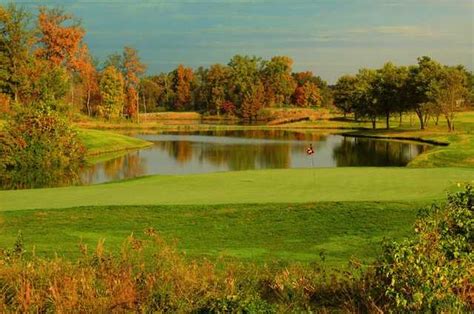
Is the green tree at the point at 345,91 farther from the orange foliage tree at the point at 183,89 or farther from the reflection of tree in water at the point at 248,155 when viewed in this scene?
the orange foliage tree at the point at 183,89

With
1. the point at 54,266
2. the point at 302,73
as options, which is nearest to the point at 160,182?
the point at 54,266

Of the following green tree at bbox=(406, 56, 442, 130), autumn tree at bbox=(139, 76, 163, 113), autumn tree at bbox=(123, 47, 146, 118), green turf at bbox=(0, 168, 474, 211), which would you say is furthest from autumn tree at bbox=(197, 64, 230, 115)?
green turf at bbox=(0, 168, 474, 211)

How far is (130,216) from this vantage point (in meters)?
14.8

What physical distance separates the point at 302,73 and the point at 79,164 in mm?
129641

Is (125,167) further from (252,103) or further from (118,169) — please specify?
(252,103)

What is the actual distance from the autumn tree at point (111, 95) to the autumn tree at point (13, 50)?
45.8 metres

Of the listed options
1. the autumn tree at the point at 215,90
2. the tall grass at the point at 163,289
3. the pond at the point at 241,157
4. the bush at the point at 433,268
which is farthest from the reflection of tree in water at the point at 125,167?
the autumn tree at the point at 215,90

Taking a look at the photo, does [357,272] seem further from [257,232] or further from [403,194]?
[403,194]

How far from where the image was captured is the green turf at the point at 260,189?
632 inches

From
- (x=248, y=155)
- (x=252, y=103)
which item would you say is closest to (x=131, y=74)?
(x=252, y=103)

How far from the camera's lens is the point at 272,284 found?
310 inches

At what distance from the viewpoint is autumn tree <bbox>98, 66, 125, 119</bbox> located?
314 feet

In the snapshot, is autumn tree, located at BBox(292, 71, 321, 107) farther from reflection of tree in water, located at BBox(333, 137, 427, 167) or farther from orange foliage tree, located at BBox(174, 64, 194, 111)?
reflection of tree in water, located at BBox(333, 137, 427, 167)

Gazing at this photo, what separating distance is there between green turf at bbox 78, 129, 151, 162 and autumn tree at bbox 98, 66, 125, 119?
3903cm
